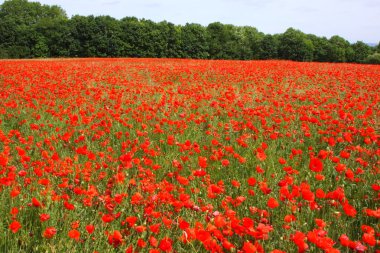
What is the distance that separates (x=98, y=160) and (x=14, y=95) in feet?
16.2

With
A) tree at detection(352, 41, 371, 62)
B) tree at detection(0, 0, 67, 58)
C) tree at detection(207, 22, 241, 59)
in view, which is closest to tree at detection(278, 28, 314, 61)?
tree at detection(207, 22, 241, 59)

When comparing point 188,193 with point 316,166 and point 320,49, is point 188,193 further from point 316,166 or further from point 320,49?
point 320,49

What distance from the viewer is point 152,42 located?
48094 mm

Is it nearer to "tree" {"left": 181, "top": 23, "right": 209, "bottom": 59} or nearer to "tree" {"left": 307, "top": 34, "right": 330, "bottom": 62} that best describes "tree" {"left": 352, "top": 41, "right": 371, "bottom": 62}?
"tree" {"left": 307, "top": 34, "right": 330, "bottom": 62}

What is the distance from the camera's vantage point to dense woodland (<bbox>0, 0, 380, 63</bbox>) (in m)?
46.6

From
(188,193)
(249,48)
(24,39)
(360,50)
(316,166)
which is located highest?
(24,39)

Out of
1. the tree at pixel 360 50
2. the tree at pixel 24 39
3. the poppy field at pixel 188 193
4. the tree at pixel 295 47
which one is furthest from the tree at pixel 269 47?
the poppy field at pixel 188 193

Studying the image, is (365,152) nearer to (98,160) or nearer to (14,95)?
(98,160)

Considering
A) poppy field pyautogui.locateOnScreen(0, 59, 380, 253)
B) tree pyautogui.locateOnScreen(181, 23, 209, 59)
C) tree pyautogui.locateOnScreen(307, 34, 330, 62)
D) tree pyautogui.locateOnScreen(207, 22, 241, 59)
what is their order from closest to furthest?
poppy field pyautogui.locateOnScreen(0, 59, 380, 253)
tree pyautogui.locateOnScreen(181, 23, 209, 59)
tree pyautogui.locateOnScreen(207, 22, 241, 59)
tree pyautogui.locateOnScreen(307, 34, 330, 62)

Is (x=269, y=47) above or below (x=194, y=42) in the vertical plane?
below

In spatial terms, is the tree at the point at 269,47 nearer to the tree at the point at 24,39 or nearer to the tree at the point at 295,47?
the tree at the point at 295,47

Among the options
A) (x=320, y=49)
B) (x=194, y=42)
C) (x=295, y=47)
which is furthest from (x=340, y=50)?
(x=194, y=42)

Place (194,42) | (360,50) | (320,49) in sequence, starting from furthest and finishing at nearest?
(360,50) < (320,49) < (194,42)

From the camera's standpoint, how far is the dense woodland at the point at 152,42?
4662 cm
